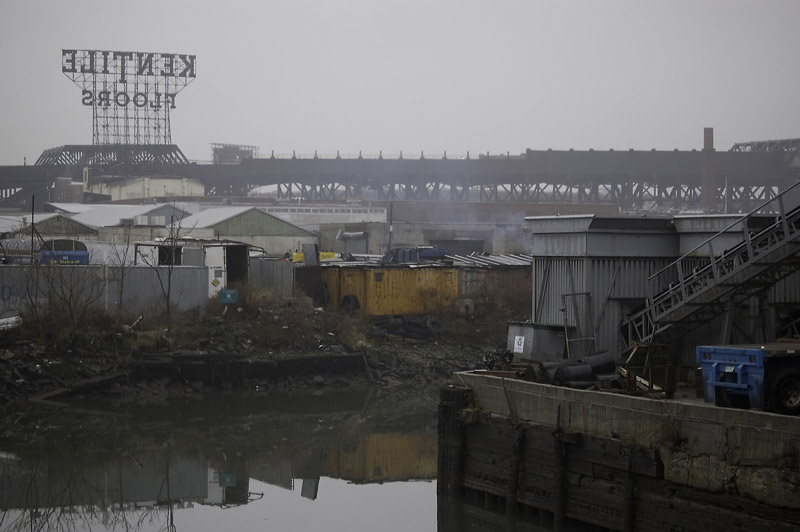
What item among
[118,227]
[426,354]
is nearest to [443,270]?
[426,354]

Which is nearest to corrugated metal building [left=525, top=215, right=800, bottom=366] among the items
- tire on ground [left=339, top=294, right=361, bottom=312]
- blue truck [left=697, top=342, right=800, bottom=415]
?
blue truck [left=697, top=342, right=800, bottom=415]

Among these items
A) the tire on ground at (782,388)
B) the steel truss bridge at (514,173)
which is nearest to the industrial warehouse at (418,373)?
the tire on ground at (782,388)

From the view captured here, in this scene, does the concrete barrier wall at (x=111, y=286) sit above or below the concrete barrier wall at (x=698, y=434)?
above

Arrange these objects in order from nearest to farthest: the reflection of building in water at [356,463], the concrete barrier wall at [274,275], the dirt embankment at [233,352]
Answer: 1. the reflection of building in water at [356,463]
2. the dirt embankment at [233,352]
3. the concrete barrier wall at [274,275]

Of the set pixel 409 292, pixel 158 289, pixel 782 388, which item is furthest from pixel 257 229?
pixel 782 388

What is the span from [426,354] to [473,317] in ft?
13.5

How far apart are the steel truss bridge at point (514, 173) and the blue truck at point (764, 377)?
56923 mm

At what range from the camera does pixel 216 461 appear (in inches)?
982

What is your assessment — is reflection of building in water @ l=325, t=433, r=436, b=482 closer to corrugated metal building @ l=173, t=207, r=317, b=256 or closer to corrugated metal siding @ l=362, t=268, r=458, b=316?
corrugated metal siding @ l=362, t=268, r=458, b=316

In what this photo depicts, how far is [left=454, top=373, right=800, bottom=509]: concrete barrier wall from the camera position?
13805 millimetres

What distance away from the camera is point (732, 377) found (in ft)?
52.3

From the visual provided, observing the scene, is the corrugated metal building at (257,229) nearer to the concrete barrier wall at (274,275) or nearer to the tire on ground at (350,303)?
the concrete barrier wall at (274,275)

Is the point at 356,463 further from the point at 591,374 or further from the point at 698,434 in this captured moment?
the point at 698,434

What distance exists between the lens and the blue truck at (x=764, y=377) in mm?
15359
